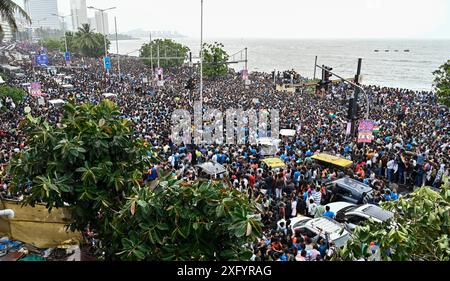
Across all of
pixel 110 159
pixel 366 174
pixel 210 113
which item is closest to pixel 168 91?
pixel 210 113

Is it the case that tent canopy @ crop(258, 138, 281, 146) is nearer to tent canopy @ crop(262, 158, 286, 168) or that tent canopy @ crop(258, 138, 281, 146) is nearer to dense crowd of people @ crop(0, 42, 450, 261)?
dense crowd of people @ crop(0, 42, 450, 261)

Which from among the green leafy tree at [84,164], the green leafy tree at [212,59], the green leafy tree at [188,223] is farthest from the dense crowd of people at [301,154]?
the green leafy tree at [212,59]

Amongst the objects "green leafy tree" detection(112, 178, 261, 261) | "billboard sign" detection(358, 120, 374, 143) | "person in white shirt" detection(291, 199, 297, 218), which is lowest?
"person in white shirt" detection(291, 199, 297, 218)

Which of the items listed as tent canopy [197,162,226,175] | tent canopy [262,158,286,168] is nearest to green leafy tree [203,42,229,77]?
tent canopy [262,158,286,168]

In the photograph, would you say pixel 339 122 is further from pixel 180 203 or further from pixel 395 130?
pixel 180 203

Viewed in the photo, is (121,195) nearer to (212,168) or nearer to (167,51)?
(212,168)
